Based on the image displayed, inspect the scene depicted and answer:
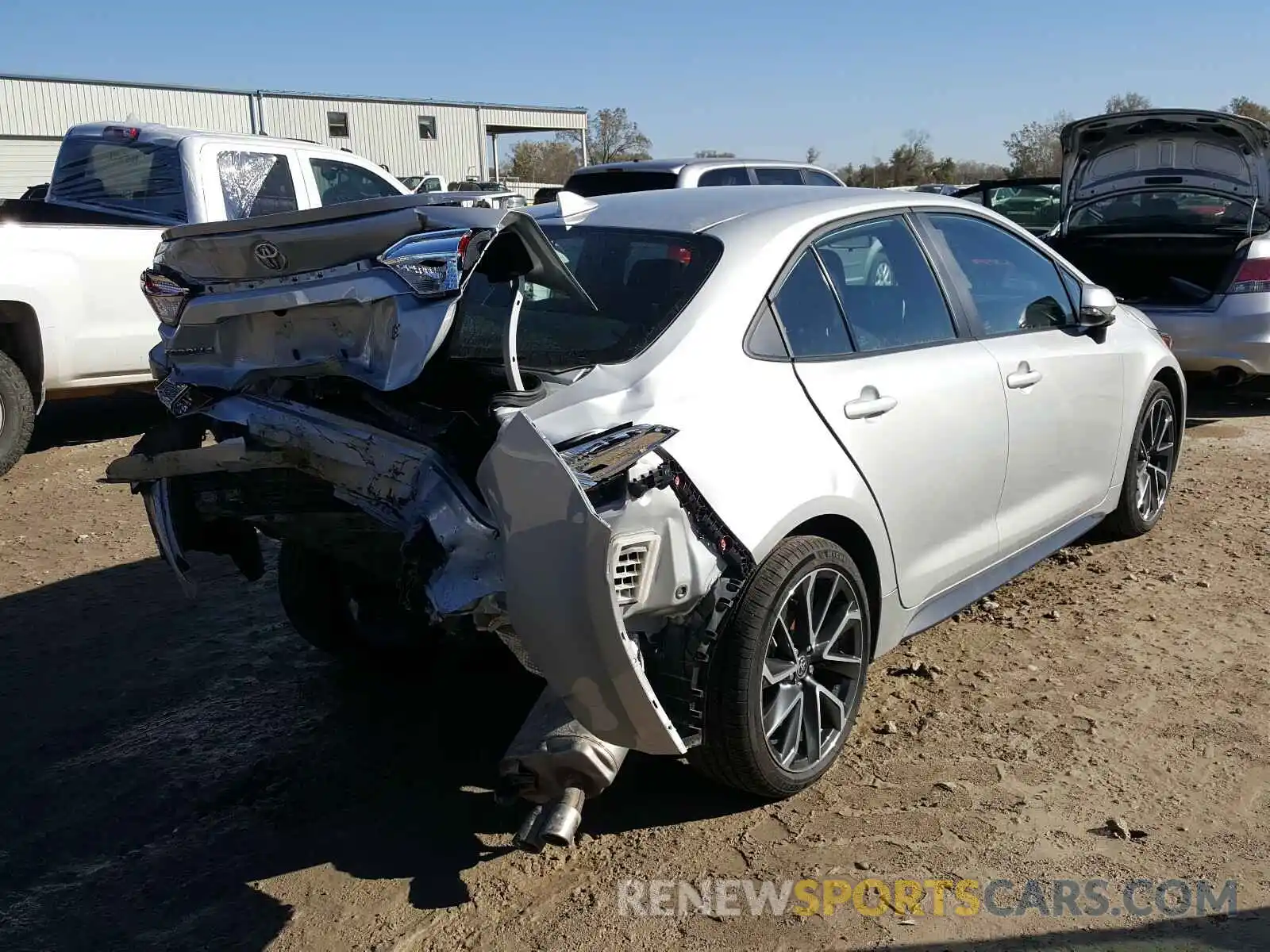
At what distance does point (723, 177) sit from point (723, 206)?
22.7 ft

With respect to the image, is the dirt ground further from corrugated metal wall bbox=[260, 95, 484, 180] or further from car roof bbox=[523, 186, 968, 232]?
corrugated metal wall bbox=[260, 95, 484, 180]

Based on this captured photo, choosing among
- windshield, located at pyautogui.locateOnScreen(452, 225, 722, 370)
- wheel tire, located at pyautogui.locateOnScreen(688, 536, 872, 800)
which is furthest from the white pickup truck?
wheel tire, located at pyautogui.locateOnScreen(688, 536, 872, 800)

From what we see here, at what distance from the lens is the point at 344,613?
4461mm

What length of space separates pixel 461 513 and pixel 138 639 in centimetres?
264

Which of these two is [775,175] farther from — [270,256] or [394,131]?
[394,131]

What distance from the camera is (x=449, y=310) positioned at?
2.88 m

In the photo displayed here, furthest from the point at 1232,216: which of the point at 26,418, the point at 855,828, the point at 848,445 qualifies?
the point at 26,418

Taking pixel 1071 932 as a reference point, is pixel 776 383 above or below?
above

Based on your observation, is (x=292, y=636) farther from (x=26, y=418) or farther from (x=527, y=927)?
(x=26, y=418)

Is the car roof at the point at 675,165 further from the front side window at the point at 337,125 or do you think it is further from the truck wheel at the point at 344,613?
the front side window at the point at 337,125

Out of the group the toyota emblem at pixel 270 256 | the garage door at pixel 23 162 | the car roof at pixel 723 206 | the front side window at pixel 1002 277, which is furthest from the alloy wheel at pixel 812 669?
the garage door at pixel 23 162

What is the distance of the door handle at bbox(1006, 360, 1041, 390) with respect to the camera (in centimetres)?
415

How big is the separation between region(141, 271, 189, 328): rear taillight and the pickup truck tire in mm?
4084

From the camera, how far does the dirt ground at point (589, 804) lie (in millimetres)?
2869
